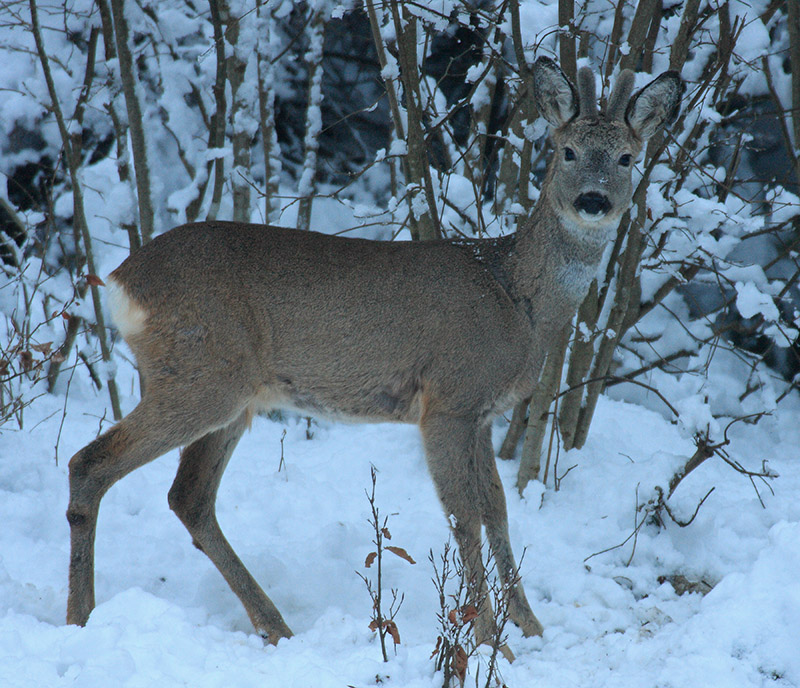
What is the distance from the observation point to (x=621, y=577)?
444 cm

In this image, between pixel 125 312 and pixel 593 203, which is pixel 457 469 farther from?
pixel 125 312

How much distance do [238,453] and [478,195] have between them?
8.06 ft

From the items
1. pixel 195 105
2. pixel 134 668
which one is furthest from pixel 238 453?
pixel 195 105

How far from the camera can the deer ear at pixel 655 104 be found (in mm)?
4035

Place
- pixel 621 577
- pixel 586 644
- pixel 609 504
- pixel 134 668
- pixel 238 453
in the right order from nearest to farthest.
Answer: pixel 134 668 < pixel 586 644 < pixel 621 577 < pixel 609 504 < pixel 238 453

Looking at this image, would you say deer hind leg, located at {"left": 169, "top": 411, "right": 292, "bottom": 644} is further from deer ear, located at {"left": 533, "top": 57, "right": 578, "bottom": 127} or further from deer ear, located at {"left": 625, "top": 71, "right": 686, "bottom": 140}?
deer ear, located at {"left": 625, "top": 71, "right": 686, "bottom": 140}

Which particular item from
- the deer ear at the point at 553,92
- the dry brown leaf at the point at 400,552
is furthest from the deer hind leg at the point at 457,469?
the deer ear at the point at 553,92

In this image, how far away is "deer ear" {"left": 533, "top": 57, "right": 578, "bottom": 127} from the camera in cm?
412

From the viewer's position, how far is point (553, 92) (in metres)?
4.18

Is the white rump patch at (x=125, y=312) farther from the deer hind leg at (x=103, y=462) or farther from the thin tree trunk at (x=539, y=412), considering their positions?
the thin tree trunk at (x=539, y=412)

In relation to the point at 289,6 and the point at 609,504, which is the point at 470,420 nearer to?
the point at 609,504

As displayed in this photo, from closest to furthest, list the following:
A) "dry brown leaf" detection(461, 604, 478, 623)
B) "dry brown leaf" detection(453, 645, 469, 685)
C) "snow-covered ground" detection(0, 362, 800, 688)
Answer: "dry brown leaf" detection(453, 645, 469, 685) < "dry brown leaf" detection(461, 604, 478, 623) < "snow-covered ground" detection(0, 362, 800, 688)

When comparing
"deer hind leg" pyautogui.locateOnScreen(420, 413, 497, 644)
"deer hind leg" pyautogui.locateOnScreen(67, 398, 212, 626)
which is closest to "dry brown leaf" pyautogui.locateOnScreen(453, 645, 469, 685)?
"deer hind leg" pyautogui.locateOnScreen(420, 413, 497, 644)

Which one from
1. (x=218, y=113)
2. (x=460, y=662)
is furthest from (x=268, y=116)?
(x=460, y=662)
